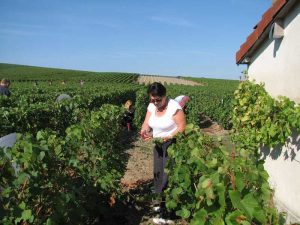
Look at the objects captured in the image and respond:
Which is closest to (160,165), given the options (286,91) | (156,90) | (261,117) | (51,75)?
(156,90)

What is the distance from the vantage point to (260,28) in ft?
21.0

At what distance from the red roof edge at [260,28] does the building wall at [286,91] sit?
0.60 ft

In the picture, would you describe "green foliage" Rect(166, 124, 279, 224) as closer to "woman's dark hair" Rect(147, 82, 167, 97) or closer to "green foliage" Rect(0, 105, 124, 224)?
"green foliage" Rect(0, 105, 124, 224)

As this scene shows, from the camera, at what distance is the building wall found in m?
5.22

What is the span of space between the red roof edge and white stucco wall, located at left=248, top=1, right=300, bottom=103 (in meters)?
0.17

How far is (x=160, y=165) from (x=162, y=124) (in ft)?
2.06

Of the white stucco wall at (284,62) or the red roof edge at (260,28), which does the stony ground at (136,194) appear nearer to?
the white stucco wall at (284,62)

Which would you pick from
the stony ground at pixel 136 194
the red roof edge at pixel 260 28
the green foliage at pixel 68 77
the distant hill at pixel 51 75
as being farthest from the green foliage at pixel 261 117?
the distant hill at pixel 51 75

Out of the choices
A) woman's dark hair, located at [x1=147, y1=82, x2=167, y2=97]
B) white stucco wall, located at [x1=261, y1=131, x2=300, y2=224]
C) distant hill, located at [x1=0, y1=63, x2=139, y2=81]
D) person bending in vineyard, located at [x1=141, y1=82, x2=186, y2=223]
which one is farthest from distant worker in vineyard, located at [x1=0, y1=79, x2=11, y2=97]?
distant hill, located at [x1=0, y1=63, x2=139, y2=81]

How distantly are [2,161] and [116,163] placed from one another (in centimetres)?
312

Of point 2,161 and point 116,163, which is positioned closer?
point 2,161

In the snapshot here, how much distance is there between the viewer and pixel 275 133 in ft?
17.8

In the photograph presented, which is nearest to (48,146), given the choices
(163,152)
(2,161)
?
(2,161)

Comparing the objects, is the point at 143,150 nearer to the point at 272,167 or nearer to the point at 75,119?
the point at 75,119
